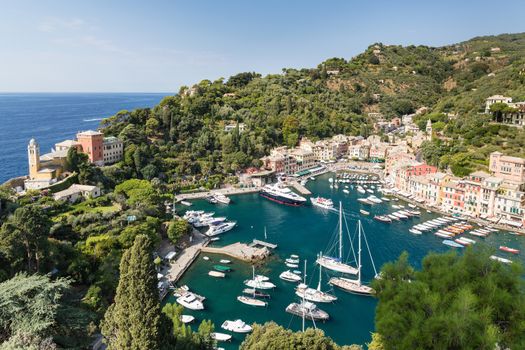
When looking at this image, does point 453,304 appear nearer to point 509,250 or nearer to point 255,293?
point 255,293

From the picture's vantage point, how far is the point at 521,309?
706 cm

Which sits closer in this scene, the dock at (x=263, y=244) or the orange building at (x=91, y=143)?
the dock at (x=263, y=244)

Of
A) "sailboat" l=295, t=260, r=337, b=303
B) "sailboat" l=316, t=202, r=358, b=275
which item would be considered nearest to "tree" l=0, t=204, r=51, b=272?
"sailboat" l=295, t=260, r=337, b=303

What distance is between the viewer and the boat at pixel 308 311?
18.2 m

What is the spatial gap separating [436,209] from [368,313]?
20562 millimetres

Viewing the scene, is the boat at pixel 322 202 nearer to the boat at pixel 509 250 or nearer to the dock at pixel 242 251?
the dock at pixel 242 251

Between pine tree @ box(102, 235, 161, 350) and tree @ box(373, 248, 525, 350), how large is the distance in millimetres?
5860

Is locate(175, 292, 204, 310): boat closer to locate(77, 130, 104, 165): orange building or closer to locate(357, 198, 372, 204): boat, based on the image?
locate(77, 130, 104, 165): orange building

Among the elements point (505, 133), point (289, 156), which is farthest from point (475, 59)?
point (289, 156)

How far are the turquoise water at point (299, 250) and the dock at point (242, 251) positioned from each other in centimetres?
64

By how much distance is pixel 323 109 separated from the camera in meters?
67.9

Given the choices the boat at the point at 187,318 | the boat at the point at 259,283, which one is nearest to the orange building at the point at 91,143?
the boat at the point at 259,283

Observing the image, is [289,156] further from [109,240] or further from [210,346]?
[210,346]

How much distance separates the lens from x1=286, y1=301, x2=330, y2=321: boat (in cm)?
1825
